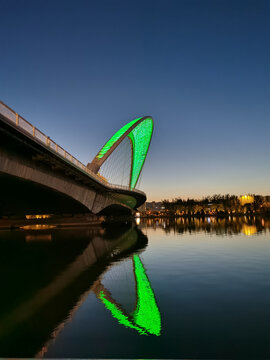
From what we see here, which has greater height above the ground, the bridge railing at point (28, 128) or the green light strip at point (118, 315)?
the bridge railing at point (28, 128)

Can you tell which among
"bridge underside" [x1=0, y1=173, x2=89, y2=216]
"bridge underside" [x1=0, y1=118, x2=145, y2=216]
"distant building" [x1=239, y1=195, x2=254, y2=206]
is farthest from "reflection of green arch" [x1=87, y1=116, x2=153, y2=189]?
"distant building" [x1=239, y1=195, x2=254, y2=206]

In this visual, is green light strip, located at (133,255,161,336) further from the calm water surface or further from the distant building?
the distant building

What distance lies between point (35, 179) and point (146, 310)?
17.3m

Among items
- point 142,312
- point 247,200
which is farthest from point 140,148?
point 247,200

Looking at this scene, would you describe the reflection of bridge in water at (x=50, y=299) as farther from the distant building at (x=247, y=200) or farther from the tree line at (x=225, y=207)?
the distant building at (x=247, y=200)

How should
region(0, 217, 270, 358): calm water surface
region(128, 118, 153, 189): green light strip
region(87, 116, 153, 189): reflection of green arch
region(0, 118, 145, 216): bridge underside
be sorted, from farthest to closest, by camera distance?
region(128, 118, 153, 189): green light strip, region(87, 116, 153, 189): reflection of green arch, region(0, 118, 145, 216): bridge underside, region(0, 217, 270, 358): calm water surface

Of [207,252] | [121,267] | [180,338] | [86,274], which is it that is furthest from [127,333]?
[207,252]

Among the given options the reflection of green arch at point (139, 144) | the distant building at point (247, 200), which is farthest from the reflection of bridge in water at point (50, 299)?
the distant building at point (247, 200)

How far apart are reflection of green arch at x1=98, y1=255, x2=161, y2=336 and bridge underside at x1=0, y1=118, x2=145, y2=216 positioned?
38.8 ft

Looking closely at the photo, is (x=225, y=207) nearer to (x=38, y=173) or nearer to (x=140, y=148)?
(x=140, y=148)

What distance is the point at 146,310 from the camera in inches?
289

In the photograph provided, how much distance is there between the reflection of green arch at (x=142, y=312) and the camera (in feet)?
20.4

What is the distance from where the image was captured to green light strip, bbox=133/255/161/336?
6.28 meters

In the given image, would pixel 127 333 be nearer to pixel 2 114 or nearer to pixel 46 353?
pixel 46 353
